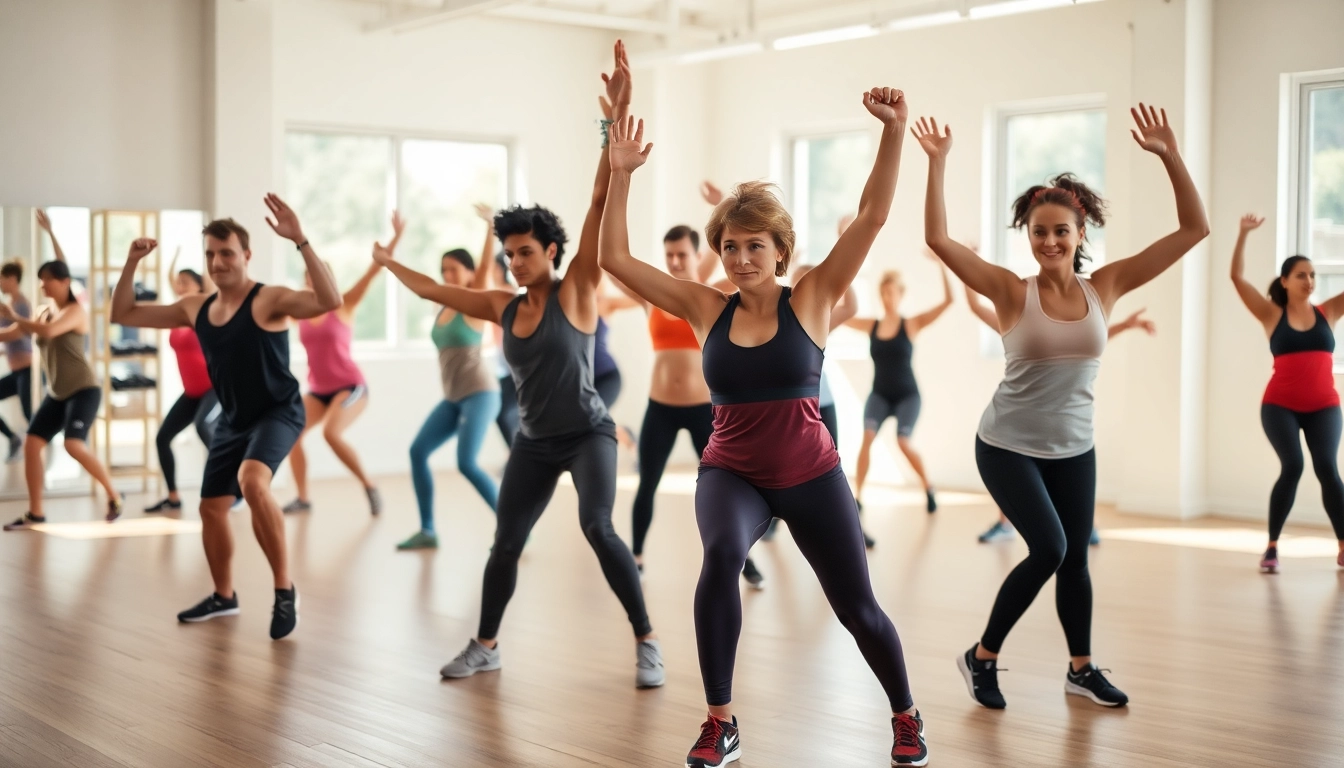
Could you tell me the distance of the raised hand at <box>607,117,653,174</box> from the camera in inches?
122

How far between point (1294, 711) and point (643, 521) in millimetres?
2716

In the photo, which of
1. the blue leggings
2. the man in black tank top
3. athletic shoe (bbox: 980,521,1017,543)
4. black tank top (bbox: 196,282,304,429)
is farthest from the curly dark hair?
athletic shoe (bbox: 980,521,1017,543)

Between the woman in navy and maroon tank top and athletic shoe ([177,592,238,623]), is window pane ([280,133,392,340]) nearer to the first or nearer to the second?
athletic shoe ([177,592,238,623])

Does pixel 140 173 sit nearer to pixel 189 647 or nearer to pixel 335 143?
pixel 335 143

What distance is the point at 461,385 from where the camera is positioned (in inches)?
260

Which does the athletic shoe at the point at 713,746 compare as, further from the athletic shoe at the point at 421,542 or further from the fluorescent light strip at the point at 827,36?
Result: the fluorescent light strip at the point at 827,36

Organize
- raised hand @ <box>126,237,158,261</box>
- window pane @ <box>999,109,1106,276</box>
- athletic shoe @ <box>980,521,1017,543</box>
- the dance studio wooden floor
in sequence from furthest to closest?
window pane @ <box>999,109,1106,276</box>, athletic shoe @ <box>980,521,1017,543</box>, raised hand @ <box>126,237,158,261</box>, the dance studio wooden floor

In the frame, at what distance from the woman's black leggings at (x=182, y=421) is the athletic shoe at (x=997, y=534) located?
4116mm

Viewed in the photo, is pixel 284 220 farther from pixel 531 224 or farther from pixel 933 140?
pixel 933 140

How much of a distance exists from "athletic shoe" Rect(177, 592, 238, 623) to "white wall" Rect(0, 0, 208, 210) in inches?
169

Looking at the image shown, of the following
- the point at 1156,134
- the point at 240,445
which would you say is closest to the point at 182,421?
the point at 240,445

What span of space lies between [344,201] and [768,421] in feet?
23.9

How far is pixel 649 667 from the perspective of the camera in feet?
13.4

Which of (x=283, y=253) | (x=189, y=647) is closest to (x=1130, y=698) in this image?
(x=189, y=647)
